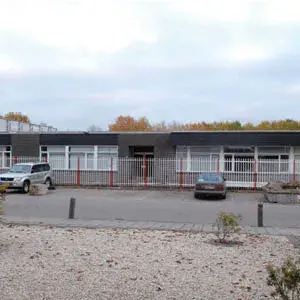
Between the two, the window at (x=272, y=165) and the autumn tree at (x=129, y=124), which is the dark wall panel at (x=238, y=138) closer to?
the window at (x=272, y=165)

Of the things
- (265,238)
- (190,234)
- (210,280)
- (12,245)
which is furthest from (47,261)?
(265,238)

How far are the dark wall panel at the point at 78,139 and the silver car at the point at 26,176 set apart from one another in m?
3.76

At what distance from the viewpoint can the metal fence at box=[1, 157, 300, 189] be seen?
30.8m

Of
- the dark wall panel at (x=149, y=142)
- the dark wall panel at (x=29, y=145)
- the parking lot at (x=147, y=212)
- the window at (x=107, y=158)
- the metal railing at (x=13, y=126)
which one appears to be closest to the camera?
the parking lot at (x=147, y=212)

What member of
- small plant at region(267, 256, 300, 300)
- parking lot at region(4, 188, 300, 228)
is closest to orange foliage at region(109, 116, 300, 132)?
parking lot at region(4, 188, 300, 228)

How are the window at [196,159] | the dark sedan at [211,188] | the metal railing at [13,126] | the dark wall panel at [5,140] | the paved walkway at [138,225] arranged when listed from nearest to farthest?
the paved walkway at [138,225], the dark sedan at [211,188], the window at [196,159], the dark wall panel at [5,140], the metal railing at [13,126]

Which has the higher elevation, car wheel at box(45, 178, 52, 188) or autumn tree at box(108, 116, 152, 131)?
autumn tree at box(108, 116, 152, 131)

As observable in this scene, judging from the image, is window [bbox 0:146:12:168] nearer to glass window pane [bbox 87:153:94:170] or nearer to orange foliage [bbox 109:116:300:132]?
glass window pane [bbox 87:153:94:170]

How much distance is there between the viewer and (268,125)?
73.9 metres

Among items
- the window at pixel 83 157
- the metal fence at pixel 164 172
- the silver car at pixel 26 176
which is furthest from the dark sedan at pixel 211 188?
the silver car at pixel 26 176

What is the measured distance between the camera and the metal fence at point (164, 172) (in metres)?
30.8

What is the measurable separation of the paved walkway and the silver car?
12.8 m

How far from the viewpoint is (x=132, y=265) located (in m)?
7.69

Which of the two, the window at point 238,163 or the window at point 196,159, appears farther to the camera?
the window at point 196,159
